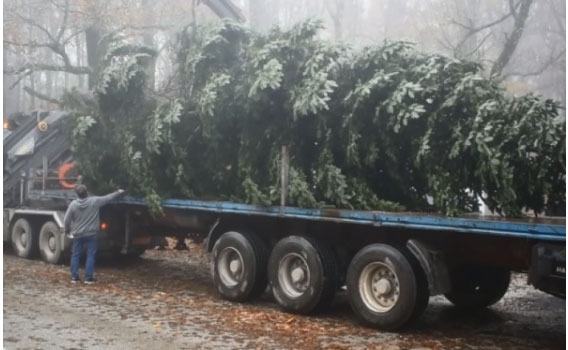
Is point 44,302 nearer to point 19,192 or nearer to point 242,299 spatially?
point 242,299

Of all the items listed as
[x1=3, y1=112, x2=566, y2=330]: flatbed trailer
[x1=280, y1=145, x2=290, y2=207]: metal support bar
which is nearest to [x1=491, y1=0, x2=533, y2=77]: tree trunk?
[x1=3, y1=112, x2=566, y2=330]: flatbed trailer

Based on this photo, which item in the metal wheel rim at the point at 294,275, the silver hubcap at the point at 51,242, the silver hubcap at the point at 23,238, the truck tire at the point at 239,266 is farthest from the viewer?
the silver hubcap at the point at 23,238

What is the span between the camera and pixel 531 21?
1964 centimetres

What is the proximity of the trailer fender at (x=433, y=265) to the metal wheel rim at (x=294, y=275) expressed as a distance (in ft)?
5.23

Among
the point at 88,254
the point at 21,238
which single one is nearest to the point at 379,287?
the point at 88,254

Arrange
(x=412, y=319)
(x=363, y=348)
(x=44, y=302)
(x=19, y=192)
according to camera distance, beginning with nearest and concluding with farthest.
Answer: (x=363, y=348), (x=412, y=319), (x=44, y=302), (x=19, y=192)

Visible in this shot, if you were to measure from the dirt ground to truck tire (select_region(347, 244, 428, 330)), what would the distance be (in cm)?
21

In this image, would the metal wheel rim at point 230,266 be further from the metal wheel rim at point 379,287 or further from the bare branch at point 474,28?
the bare branch at point 474,28

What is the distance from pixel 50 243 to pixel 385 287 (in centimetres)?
798

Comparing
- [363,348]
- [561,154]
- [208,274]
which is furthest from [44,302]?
[561,154]

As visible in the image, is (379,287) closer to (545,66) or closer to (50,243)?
(50,243)

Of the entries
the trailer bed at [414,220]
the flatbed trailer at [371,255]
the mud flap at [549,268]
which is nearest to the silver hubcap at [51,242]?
the flatbed trailer at [371,255]

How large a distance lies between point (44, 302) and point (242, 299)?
267 centimetres

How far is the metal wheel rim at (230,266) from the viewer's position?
383 inches
